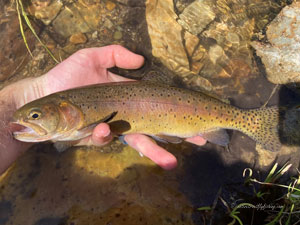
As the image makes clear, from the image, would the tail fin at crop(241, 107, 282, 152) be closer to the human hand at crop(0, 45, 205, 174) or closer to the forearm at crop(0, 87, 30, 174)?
the human hand at crop(0, 45, 205, 174)

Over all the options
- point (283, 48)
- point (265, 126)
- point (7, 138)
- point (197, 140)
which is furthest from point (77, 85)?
point (283, 48)

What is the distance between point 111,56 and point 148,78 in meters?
0.91

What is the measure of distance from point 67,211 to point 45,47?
342 cm

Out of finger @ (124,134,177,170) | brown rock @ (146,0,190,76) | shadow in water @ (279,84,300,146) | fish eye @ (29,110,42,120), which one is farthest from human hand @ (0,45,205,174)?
shadow in water @ (279,84,300,146)

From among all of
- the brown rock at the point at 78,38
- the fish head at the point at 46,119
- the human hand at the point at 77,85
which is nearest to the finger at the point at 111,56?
the human hand at the point at 77,85

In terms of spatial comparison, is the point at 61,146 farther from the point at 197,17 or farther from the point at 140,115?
the point at 197,17

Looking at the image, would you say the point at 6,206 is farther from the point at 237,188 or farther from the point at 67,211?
the point at 237,188

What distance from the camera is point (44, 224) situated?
3141 millimetres

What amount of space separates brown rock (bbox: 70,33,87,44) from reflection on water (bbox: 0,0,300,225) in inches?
0.9

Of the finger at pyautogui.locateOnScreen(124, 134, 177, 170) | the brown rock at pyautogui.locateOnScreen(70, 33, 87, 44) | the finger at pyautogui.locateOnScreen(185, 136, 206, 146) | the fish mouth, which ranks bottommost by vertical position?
the finger at pyautogui.locateOnScreen(185, 136, 206, 146)

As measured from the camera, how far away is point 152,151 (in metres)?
3.26

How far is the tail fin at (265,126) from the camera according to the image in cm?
352

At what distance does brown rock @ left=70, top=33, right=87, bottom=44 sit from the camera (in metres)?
5.08

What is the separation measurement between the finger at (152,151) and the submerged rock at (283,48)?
8.92 ft
